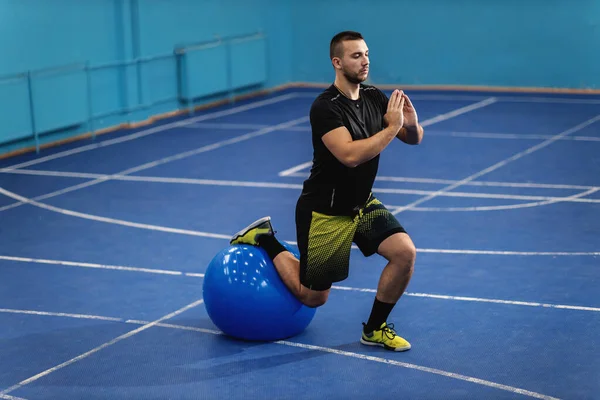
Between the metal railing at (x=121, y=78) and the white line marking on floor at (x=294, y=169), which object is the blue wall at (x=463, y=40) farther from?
the white line marking on floor at (x=294, y=169)

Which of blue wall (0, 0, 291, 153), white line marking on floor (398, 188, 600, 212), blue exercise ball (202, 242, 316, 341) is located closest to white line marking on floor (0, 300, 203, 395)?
blue exercise ball (202, 242, 316, 341)

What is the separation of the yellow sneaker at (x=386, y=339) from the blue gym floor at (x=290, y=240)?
61 mm

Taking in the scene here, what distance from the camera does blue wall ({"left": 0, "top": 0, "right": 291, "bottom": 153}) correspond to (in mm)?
14344

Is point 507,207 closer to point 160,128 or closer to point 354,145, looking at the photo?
point 354,145

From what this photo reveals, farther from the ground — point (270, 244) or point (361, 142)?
point (361, 142)

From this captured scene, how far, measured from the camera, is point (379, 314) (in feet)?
21.9

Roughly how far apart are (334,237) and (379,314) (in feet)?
2.05

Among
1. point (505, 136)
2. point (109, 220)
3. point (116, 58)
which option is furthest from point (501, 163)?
point (116, 58)

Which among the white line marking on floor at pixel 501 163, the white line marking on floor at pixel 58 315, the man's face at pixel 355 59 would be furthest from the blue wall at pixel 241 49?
the man's face at pixel 355 59

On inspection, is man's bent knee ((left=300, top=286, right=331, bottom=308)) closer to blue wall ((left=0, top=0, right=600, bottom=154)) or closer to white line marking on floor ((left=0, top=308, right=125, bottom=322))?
white line marking on floor ((left=0, top=308, right=125, bottom=322))

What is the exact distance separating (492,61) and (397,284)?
14.1 m

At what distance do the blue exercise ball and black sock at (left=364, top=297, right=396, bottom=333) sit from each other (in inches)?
18.2

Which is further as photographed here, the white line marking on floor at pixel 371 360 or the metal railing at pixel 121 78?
the metal railing at pixel 121 78

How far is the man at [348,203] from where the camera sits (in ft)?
20.8
